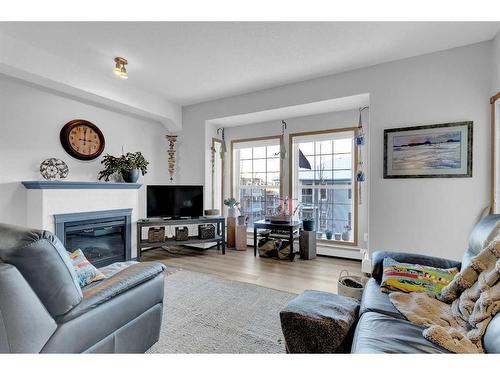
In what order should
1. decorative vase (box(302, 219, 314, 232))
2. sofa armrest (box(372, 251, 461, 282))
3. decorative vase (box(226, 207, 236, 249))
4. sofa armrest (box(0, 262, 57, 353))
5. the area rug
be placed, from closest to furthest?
1. sofa armrest (box(0, 262, 57, 353))
2. the area rug
3. sofa armrest (box(372, 251, 461, 282))
4. decorative vase (box(302, 219, 314, 232))
5. decorative vase (box(226, 207, 236, 249))

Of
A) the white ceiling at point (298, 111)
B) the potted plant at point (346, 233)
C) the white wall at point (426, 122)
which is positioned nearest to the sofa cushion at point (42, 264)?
the white wall at point (426, 122)

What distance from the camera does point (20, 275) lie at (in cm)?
100

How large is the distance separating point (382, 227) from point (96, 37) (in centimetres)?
371

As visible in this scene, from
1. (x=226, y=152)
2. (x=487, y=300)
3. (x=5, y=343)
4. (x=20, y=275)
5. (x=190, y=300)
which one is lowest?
(x=190, y=300)

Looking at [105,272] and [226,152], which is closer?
[105,272]

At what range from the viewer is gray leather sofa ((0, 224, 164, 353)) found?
97cm

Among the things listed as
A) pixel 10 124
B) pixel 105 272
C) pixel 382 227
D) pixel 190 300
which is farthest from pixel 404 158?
pixel 10 124

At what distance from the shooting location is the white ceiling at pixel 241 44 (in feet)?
7.25

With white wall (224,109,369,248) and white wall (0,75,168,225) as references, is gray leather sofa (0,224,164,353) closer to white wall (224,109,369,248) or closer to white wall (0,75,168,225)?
white wall (0,75,168,225)

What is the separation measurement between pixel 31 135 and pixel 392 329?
4.03 meters

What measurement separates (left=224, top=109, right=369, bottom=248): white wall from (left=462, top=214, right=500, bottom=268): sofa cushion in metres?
1.99

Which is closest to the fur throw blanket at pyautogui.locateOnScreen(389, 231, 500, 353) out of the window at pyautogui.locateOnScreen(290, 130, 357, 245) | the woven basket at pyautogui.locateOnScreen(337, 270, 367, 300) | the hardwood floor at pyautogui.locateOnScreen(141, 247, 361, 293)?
the woven basket at pyautogui.locateOnScreen(337, 270, 367, 300)

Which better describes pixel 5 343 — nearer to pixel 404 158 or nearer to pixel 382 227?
pixel 382 227

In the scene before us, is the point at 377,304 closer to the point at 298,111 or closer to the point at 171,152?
the point at 298,111
